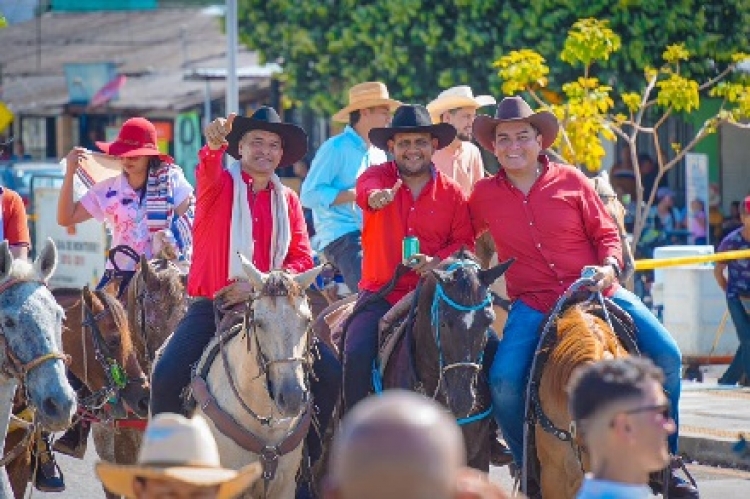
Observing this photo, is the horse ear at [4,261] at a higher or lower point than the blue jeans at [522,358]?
higher

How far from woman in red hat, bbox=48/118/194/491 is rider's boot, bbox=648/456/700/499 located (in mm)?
3602

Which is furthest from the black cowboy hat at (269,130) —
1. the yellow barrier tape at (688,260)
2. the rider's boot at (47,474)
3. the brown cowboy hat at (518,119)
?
the yellow barrier tape at (688,260)

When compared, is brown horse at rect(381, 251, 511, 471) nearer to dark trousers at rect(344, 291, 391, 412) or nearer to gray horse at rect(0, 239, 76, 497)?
dark trousers at rect(344, 291, 391, 412)

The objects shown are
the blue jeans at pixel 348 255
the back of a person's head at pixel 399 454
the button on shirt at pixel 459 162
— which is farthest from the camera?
the button on shirt at pixel 459 162

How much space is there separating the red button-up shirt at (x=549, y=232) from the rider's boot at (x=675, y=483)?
3.45ft

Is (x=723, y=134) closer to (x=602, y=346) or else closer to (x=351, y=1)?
(x=351, y=1)

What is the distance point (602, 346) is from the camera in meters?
9.24

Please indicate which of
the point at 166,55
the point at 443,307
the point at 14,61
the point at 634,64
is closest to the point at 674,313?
the point at 634,64

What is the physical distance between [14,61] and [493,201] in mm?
46655

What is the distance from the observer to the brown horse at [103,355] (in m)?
11.4

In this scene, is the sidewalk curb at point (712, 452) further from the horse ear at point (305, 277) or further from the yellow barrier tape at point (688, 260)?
the horse ear at point (305, 277)

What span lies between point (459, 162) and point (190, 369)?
3483 millimetres

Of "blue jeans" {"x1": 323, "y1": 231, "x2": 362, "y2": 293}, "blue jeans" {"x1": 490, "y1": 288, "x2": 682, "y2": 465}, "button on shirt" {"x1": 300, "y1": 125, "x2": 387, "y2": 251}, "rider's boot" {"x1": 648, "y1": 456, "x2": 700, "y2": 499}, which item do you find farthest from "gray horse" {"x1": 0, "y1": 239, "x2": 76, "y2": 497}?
"blue jeans" {"x1": 323, "y1": 231, "x2": 362, "y2": 293}

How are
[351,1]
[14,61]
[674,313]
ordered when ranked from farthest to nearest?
1. [14,61]
2. [351,1]
3. [674,313]
